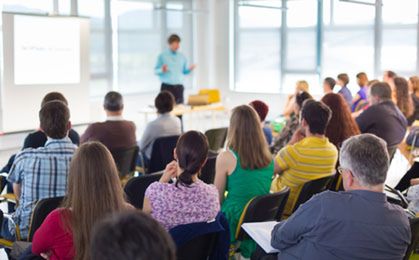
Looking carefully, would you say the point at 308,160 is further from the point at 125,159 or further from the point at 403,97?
the point at 403,97

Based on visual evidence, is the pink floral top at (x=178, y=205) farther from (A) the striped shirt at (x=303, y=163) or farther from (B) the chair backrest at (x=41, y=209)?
(A) the striped shirt at (x=303, y=163)

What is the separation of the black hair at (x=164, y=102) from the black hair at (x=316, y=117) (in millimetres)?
1981

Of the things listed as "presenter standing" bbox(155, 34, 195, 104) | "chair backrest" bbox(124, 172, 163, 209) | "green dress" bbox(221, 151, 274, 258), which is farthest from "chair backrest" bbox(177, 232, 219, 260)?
"presenter standing" bbox(155, 34, 195, 104)

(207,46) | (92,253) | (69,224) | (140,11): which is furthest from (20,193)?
(207,46)

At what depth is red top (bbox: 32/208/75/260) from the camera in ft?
8.33

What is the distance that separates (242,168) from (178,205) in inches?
43.3

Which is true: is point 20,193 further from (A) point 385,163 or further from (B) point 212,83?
(B) point 212,83

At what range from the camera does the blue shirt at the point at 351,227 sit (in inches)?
95.0

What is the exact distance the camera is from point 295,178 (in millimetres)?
4281

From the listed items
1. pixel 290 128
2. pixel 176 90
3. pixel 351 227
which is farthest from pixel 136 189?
pixel 176 90

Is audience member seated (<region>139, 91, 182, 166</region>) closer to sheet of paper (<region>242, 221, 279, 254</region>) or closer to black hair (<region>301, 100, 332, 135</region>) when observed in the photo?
black hair (<region>301, 100, 332, 135</region>)

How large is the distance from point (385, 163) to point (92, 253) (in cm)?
162

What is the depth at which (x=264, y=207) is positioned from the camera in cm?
347

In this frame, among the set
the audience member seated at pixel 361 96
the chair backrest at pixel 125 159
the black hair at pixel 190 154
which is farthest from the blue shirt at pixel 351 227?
the audience member seated at pixel 361 96
